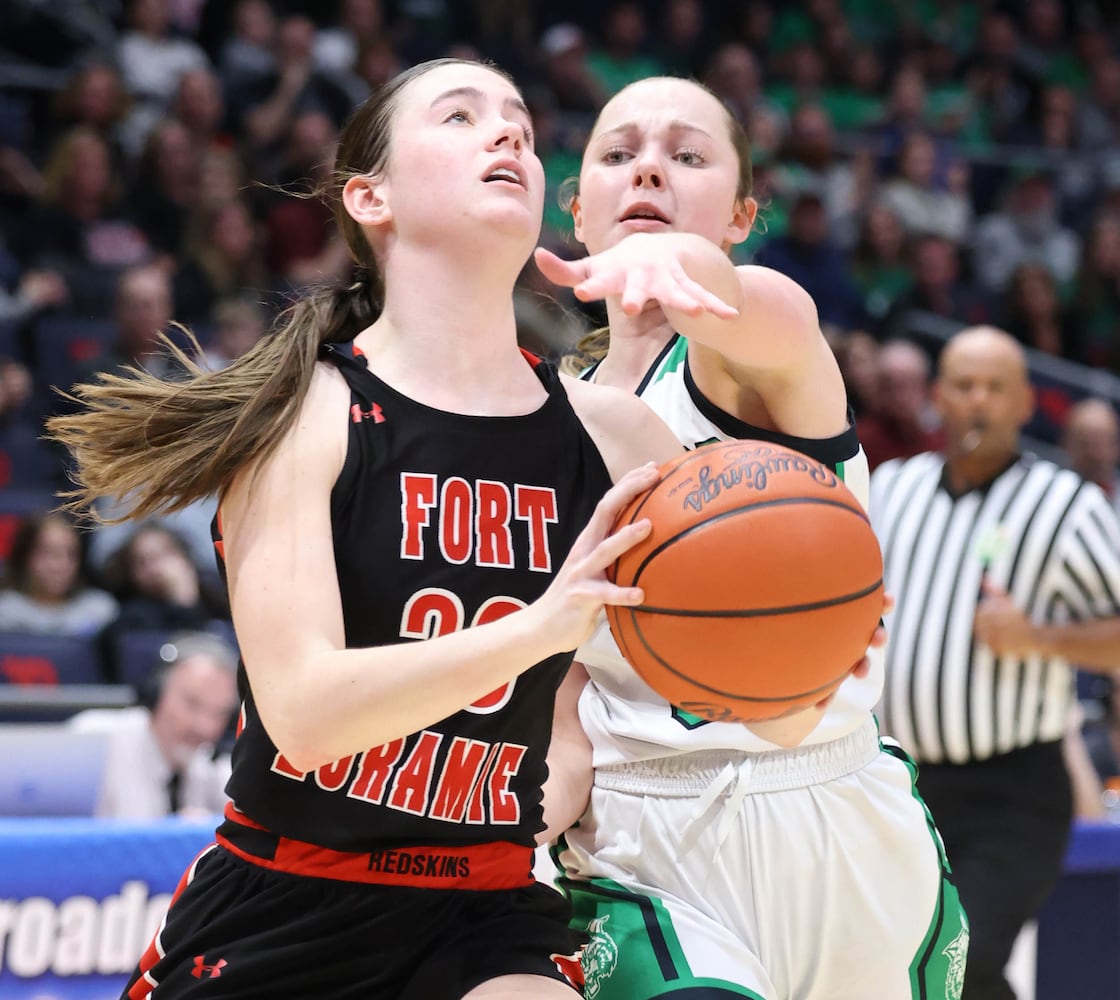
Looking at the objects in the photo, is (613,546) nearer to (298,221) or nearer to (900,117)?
(298,221)

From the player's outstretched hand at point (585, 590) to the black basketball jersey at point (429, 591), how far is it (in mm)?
262

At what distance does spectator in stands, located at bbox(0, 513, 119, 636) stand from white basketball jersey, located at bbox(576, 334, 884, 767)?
4.05m

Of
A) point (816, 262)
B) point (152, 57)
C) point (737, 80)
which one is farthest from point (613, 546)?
point (737, 80)

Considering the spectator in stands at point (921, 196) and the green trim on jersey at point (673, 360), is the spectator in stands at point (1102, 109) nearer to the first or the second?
the spectator in stands at point (921, 196)

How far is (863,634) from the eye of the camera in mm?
2172

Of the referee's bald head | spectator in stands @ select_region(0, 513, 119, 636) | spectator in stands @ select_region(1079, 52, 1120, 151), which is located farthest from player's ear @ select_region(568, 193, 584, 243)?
spectator in stands @ select_region(1079, 52, 1120, 151)

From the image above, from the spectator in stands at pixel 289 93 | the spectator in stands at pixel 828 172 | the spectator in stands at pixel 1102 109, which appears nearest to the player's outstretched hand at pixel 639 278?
the spectator in stands at pixel 289 93

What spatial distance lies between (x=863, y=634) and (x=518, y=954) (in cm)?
69

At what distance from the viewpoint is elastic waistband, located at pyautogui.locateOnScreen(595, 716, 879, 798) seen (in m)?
2.65

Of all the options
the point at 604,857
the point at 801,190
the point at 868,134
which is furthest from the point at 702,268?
the point at 868,134

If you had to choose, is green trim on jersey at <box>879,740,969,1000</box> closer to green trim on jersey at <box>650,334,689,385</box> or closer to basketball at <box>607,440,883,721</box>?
basketball at <box>607,440,883,721</box>

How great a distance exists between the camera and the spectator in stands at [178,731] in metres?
5.02

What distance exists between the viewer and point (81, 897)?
3947 mm

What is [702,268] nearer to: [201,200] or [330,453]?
[330,453]
